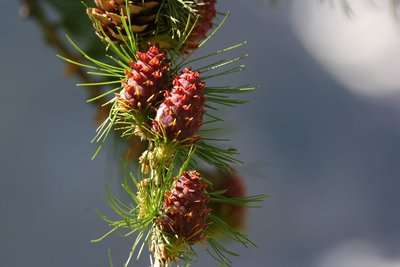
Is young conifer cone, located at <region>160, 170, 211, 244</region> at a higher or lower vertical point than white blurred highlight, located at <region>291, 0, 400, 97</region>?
lower

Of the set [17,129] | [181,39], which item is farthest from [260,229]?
[181,39]

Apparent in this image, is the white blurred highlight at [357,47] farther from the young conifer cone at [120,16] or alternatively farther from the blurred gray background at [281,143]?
the young conifer cone at [120,16]

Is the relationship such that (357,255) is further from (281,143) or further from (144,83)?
(144,83)

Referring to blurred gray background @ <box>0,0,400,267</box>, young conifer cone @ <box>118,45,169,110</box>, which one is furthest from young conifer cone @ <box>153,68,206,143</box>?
blurred gray background @ <box>0,0,400,267</box>

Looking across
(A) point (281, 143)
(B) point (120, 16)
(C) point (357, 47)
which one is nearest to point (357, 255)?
(A) point (281, 143)

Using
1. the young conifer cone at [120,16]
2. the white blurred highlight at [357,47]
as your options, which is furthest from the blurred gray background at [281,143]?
the young conifer cone at [120,16]

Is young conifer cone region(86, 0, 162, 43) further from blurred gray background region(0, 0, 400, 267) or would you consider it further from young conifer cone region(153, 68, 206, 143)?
blurred gray background region(0, 0, 400, 267)
